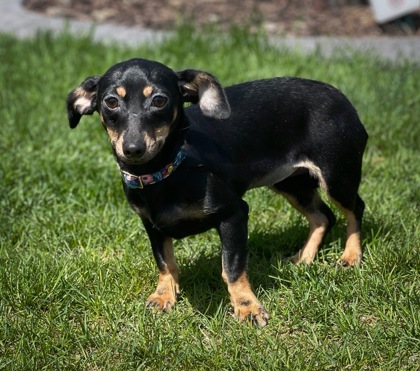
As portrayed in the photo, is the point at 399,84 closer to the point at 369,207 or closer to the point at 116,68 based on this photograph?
the point at 369,207

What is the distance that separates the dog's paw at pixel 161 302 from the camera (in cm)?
379

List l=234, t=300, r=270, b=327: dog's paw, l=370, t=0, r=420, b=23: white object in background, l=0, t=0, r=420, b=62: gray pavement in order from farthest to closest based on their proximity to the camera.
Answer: l=370, t=0, r=420, b=23: white object in background < l=0, t=0, r=420, b=62: gray pavement < l=234, t=300, r=270, b=327: dog's paw

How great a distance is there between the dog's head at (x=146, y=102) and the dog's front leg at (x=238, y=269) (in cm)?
51

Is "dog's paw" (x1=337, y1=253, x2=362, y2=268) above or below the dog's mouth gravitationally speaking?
below

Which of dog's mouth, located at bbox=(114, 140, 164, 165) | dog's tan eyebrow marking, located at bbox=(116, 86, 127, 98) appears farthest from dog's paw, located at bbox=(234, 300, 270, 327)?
dog's tan eyebrow marking, located at bbox=(116, 86, 127, 98)

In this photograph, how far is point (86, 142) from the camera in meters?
5.69

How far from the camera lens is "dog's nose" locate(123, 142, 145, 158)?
318 centimetres

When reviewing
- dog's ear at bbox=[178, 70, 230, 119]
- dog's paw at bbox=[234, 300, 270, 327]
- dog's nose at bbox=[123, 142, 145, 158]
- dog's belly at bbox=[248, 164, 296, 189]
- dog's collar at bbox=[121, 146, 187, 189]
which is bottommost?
dog's paw at bbox=[234, 300, 270, 327]

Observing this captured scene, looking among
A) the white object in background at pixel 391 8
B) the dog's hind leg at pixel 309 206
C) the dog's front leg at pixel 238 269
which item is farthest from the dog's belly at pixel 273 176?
the white object in background at pixel 391 8

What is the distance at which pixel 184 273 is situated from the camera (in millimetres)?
4129

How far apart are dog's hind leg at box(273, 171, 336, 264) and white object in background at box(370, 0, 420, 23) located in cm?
416

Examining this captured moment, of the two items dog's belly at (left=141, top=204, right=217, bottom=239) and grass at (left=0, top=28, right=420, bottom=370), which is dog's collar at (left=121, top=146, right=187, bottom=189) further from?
grass at (left=0, top=28, right=420, bottom=370)

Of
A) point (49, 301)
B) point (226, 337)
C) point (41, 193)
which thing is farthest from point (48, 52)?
point (226, 337)

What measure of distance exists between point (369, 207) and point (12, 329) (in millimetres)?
2258
